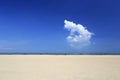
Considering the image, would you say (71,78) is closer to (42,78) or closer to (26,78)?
(42,78)

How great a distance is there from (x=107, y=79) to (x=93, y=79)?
42 cm

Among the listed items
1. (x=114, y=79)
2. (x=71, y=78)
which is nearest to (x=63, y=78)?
(x=71, y=78)

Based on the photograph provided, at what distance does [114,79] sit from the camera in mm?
7160

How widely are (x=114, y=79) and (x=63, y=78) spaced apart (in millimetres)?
1553

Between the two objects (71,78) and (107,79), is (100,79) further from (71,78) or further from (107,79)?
(71,78)

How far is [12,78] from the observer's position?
7387 millimetres

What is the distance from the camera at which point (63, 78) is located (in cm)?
746

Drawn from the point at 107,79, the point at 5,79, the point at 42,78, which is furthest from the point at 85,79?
the point at 5,79

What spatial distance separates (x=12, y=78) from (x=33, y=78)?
0.65 m

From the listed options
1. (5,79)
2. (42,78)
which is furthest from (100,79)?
(5,79)

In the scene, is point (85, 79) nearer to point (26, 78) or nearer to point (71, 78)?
point (71, 78)

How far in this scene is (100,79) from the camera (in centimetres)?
732

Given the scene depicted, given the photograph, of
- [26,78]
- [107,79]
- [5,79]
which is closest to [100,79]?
[107,79]

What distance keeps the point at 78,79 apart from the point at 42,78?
1.13m
